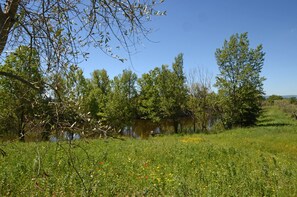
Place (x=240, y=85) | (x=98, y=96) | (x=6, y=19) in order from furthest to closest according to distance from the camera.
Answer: (x=98, y=96), (x=240, y=85), (x=6, y=19)

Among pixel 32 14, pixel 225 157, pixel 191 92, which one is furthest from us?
pixel 191 92

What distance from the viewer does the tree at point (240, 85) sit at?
1402 inches

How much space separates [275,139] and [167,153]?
13533mm

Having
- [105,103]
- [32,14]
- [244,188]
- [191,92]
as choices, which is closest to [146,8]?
[32,14]

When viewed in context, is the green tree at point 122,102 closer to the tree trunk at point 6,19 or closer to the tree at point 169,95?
the tree at point 169,95

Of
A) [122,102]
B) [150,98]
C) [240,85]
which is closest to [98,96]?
[122,102]

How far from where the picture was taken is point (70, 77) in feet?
7.31

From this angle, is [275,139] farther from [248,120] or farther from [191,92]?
[191,92]

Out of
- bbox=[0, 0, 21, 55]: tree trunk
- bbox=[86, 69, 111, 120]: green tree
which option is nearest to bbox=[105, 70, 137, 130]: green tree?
bbox=[86, 69, 111, 120]: green tree

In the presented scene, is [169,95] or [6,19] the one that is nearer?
[6,19]

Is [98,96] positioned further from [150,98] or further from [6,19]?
[6,19]

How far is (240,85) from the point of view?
36438 mm

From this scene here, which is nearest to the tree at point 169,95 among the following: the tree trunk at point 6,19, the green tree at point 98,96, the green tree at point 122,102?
the green tree at point 122,102

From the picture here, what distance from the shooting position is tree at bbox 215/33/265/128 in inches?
1402
